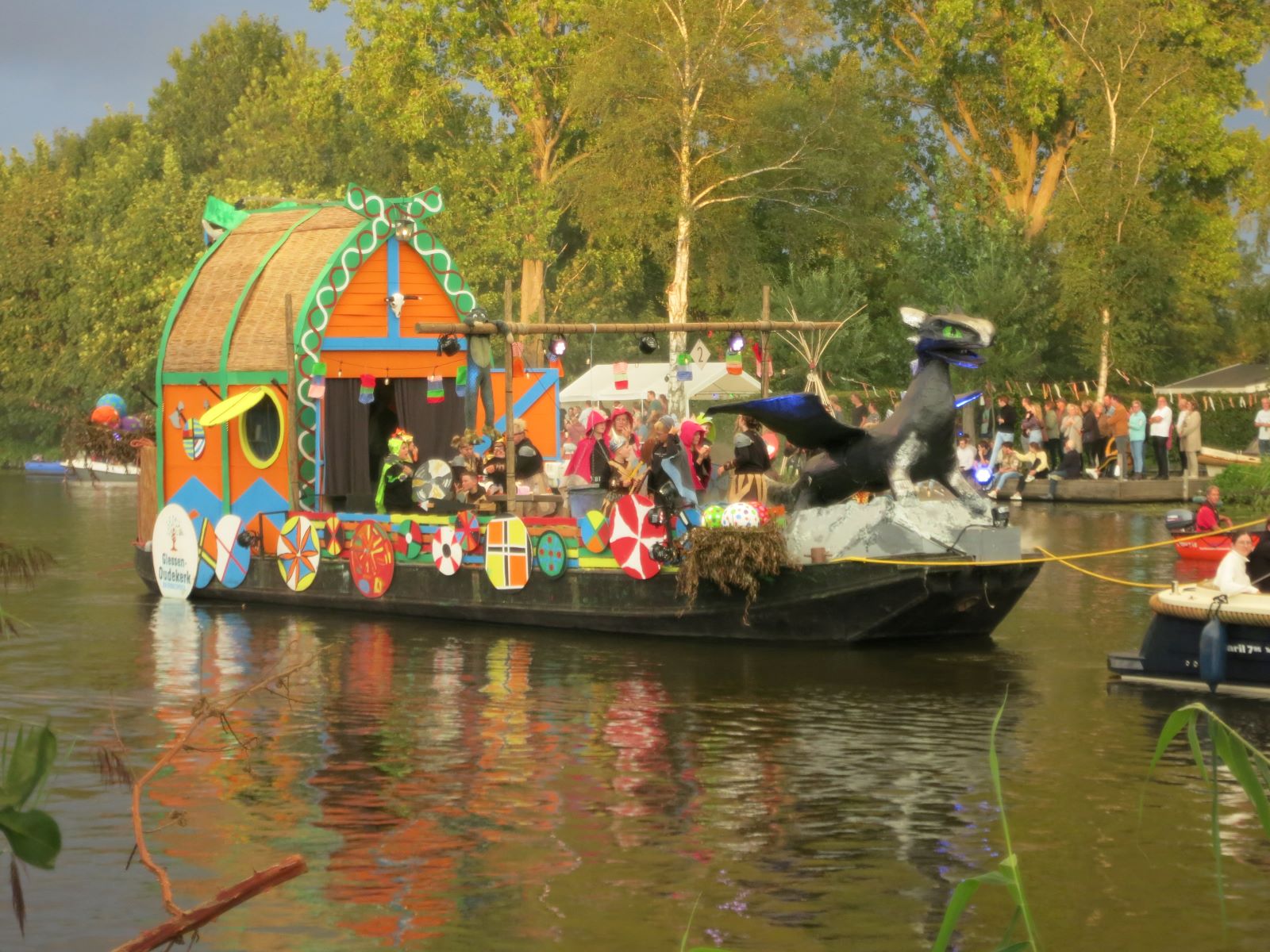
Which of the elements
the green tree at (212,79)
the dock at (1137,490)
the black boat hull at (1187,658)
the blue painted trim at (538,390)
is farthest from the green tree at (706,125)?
the green tree at (212,79)

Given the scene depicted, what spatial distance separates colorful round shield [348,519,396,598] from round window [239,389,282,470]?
5.50ft

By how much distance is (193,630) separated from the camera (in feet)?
64.7

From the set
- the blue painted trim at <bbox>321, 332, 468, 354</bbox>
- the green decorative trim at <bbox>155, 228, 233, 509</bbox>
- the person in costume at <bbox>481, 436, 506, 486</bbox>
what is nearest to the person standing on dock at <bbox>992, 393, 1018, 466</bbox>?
the blue painted trim at <bbox>321, 332, 468, 354</bbox>

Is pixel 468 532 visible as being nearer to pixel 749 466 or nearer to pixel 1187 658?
pixel 749 466

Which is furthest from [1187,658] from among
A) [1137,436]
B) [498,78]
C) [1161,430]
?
[498,78]

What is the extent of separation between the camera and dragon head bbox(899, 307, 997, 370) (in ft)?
56.7

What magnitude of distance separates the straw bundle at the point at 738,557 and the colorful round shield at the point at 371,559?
4083 millimetres

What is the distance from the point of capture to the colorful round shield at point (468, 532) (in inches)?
755

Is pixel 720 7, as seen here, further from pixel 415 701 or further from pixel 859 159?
pixel 415 701

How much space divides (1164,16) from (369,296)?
3542 centimetres

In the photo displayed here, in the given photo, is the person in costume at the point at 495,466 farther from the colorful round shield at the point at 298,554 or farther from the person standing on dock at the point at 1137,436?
the person standing on dock at the point at 1137,436

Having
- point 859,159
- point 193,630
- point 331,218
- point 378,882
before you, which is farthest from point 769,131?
point 378,882

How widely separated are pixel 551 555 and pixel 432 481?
2.20 metres

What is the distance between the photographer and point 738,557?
16891mm
